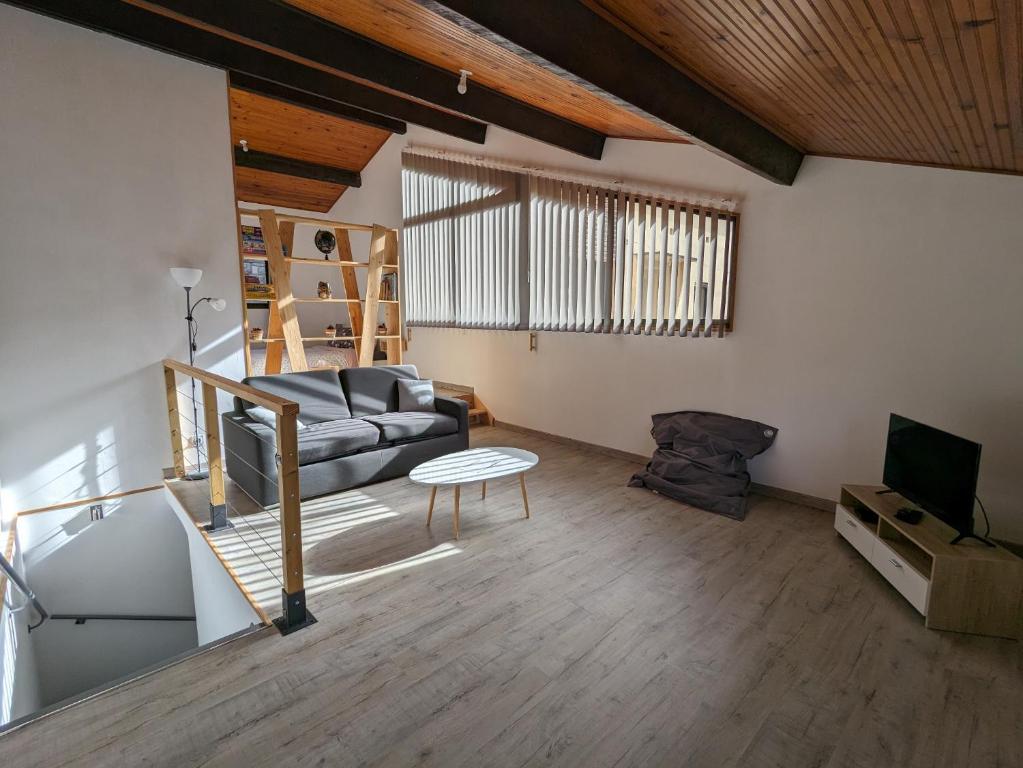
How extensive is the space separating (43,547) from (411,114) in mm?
4978

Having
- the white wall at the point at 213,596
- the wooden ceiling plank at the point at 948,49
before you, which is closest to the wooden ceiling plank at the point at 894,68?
the wooden ceiling plank at the point at 948,49

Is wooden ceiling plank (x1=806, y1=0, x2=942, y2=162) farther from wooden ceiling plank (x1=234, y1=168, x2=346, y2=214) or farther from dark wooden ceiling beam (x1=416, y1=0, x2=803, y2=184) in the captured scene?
wooden ceiling plank (x1=234, y1=168, x2=346, y2=214)

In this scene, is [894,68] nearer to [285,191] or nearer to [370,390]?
[370,390]

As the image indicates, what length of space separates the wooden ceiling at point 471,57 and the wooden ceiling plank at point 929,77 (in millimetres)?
1217

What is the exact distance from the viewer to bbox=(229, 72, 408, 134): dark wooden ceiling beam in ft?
17.4

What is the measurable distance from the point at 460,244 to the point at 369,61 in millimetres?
2377

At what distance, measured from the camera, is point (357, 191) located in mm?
8281

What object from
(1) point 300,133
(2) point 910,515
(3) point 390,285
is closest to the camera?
(2) point 910,515

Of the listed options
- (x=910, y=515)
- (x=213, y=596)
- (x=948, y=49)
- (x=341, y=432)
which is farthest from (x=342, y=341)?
(x=948, y=49)

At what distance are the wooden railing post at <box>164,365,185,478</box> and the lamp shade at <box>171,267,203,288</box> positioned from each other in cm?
67

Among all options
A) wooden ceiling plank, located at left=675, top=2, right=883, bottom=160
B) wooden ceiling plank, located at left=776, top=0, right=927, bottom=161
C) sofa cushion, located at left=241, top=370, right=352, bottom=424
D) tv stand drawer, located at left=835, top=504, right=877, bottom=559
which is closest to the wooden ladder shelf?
sofa cushion, located at left=241, top=370, right=352, bottom=424

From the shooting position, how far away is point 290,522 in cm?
222

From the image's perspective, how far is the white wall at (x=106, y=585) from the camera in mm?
3928

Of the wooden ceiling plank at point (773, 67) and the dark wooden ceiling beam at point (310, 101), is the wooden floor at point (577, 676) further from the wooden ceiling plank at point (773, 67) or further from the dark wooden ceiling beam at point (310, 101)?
the dark wooden ceiling beam at point (310, 101)
